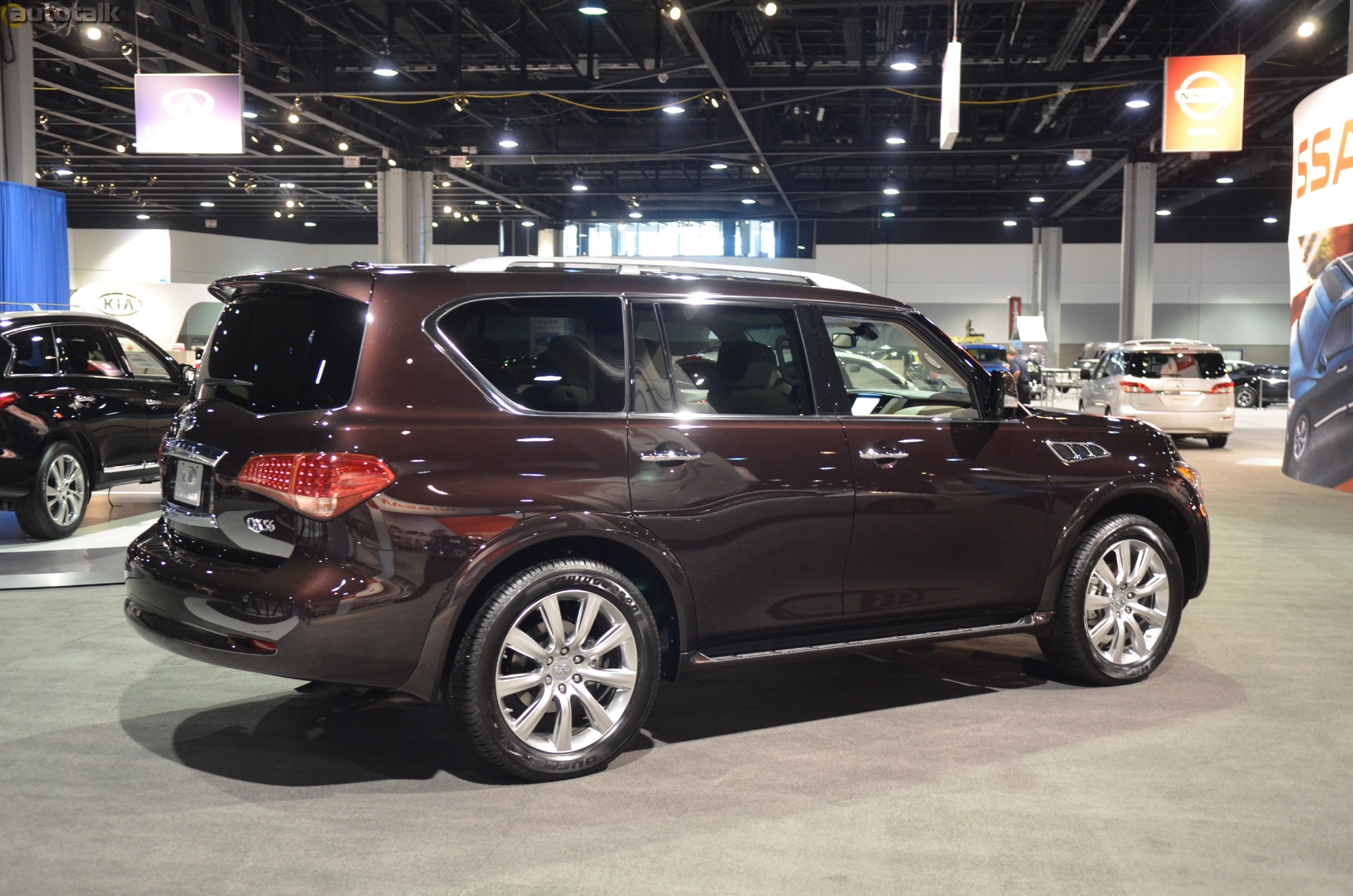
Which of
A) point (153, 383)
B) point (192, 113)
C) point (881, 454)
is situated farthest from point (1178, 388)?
point (881, 454)

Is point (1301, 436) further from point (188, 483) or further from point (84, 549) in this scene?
point (84, 549)

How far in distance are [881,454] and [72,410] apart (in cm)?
680

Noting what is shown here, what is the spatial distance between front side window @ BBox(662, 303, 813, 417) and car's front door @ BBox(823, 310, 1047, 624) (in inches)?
7.9

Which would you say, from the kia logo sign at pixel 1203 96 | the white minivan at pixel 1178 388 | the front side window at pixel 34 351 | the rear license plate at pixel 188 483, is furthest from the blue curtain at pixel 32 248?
the white minivan at pixel 1178 388

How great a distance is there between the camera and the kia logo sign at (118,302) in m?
29.7

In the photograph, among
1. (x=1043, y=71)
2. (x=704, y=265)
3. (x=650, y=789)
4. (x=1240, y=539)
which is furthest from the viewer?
(x=1043, y=71)

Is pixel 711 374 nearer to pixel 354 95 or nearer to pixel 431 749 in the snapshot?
pixel 431 749

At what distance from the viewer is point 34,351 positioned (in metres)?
8.62

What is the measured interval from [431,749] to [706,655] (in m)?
1.03

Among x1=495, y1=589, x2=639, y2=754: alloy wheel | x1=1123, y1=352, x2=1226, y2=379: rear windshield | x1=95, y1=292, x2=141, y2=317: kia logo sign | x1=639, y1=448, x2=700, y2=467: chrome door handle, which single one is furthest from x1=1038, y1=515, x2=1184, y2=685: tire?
x1=95, y1=292, x2=141, y2=317: kia logo sign

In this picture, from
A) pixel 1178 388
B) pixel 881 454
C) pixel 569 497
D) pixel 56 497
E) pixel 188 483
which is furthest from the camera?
pixel 1178 388

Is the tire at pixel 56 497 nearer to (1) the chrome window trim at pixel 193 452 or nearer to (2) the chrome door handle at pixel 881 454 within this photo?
(1) the chrome window trim at pixel 193 452

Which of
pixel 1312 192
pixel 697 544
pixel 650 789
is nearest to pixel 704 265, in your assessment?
pixel 697 544

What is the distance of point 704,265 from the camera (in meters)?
4.66
